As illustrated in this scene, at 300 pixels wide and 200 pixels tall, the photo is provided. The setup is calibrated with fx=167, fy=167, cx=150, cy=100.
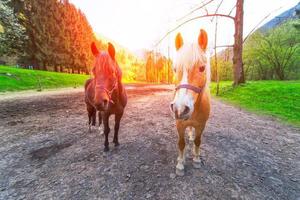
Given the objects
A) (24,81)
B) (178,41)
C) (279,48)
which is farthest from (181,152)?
(279,48)

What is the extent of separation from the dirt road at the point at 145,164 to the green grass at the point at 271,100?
6.05 feet

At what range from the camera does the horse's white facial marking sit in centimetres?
215

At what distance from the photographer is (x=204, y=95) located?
9.50 feet

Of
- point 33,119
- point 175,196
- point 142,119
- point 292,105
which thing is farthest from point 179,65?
point 292,105

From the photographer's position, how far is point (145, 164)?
3346 mm

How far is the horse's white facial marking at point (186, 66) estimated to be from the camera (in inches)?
84.7

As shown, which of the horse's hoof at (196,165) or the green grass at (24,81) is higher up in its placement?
the green grass at (24,81)

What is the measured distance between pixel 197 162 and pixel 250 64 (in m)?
34.9

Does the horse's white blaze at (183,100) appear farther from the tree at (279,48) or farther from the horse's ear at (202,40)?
the tree at (279,48)

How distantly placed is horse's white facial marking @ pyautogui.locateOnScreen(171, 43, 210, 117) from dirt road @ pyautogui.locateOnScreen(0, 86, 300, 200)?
139cm

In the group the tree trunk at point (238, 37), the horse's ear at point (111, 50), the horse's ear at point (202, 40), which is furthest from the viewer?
the tree trunk at point (238, 37)

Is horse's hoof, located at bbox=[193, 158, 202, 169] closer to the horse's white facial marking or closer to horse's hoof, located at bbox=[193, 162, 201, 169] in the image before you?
horse's hoof, located at bbox=[193, 162, 201, 169]

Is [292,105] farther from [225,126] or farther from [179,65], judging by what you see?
[179,65]

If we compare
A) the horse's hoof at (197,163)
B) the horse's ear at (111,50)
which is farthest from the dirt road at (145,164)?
the horse's ear at (111,50)
